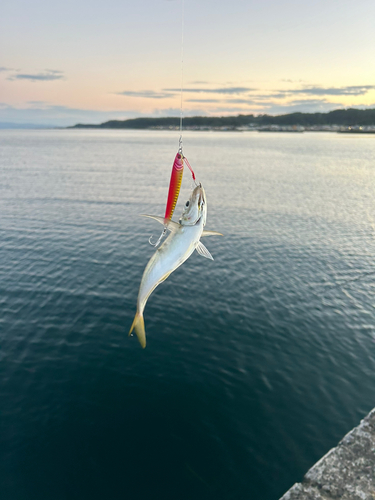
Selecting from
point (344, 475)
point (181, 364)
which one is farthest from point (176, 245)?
point (181, 364)

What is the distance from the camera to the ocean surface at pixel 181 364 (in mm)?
11922

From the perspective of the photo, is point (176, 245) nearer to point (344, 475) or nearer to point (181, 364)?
point (344, 475)

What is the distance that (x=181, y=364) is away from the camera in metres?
17.2

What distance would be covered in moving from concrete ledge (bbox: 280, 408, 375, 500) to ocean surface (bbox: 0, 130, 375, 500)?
1569mm

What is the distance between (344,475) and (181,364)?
898 centimetres

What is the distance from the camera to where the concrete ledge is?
9.56 meters

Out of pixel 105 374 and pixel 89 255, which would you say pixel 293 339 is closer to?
pixel 105 374

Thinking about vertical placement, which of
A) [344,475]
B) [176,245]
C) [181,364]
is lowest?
[181,364]

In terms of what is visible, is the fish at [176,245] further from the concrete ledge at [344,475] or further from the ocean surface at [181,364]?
the ocean surface at [181,364]

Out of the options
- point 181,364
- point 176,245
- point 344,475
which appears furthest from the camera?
point 181,364

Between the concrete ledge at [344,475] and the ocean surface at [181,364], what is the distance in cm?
157

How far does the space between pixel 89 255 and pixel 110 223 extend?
452 inches

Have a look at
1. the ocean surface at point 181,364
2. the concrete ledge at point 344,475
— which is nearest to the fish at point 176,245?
the concrete ledge at point 344,475

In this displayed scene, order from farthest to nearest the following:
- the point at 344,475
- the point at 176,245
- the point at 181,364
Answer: the point at 181,364 < the point at 344,475 < the point at 176,245
